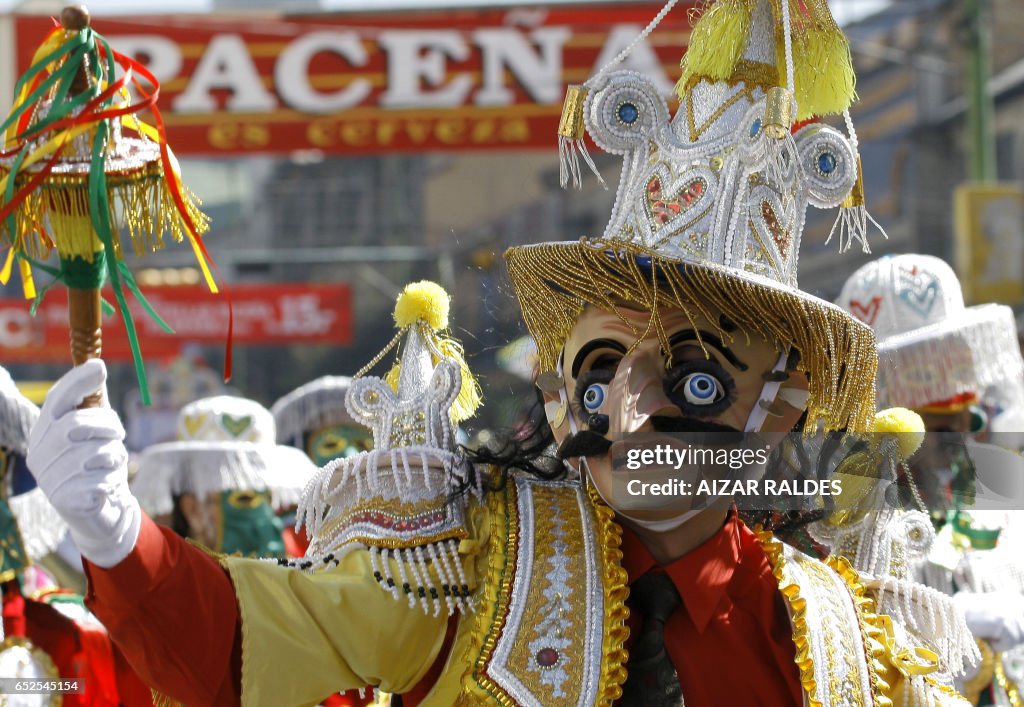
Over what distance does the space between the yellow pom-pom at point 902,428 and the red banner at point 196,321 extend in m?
12.4

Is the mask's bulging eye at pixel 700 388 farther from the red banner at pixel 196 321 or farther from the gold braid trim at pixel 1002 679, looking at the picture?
the red banner at pixel 196 321

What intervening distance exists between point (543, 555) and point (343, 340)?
15.9 m

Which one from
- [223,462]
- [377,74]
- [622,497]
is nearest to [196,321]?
[377,74]

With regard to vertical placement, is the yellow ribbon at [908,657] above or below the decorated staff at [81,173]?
below

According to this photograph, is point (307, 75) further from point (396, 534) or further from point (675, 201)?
point (396, 534)

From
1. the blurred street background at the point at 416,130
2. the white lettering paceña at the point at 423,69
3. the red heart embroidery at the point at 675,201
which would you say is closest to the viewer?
the red heart embroidery at the point at 675,201

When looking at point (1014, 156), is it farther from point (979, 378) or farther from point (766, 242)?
point (766, 242)

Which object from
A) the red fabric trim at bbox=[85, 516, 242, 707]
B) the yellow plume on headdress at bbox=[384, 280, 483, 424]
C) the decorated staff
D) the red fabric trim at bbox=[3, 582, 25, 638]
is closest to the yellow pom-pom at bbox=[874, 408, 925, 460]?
the yellow plume on headdress at bbox=[384, 280, 483, 424]

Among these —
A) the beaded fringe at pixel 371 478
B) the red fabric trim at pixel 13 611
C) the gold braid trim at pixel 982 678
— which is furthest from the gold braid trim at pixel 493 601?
the red fabric trim at pixel 13 611

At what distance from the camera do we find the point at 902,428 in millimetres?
3461

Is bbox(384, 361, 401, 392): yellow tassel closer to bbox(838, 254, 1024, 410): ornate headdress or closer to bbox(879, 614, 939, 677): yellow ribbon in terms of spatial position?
bbox(879, 614, 939, 677): yellow ribbon

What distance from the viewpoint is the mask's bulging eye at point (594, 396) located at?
2.88 m

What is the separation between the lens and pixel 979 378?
15.7 feet

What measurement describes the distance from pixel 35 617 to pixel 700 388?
6.93ft
